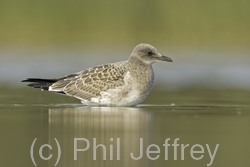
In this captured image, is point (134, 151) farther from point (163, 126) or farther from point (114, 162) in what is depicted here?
point (163, 126)

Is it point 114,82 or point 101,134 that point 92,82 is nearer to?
point 114,82

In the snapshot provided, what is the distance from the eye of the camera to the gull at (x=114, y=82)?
40.9 feet

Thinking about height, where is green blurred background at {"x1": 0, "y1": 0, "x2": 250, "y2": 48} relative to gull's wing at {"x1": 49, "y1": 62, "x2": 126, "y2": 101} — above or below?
above

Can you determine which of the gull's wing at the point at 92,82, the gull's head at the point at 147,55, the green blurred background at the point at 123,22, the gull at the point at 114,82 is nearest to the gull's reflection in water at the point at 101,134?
the gull at the point at 114,82

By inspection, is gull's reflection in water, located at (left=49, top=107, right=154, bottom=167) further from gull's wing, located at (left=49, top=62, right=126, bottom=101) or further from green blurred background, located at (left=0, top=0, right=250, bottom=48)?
green blurred background, located at (left=0, top=0, right=250, bottom=48)

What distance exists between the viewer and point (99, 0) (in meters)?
27.9

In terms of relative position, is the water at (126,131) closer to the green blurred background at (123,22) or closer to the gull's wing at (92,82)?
the gull's wing at (92,82)

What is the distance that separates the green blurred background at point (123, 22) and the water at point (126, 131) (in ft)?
42.5

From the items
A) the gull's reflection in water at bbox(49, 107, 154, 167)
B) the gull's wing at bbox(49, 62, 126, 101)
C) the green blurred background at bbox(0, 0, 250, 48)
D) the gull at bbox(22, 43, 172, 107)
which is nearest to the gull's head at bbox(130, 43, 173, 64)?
the gull at bbox(22, 43, 172, 107)

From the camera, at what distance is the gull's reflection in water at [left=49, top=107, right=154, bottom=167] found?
8.33 m

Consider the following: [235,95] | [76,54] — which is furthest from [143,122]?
[76,54]

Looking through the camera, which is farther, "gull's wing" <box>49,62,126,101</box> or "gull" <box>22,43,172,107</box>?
"gull's wing" <box>49,62,126,101</box>

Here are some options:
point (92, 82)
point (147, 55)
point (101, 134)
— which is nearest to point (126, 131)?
point (101, 134)

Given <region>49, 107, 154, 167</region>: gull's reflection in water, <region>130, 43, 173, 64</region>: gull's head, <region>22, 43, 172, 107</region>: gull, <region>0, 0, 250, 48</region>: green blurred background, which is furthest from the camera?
<region>0, 0, 250, 48</region>: green blurred background
